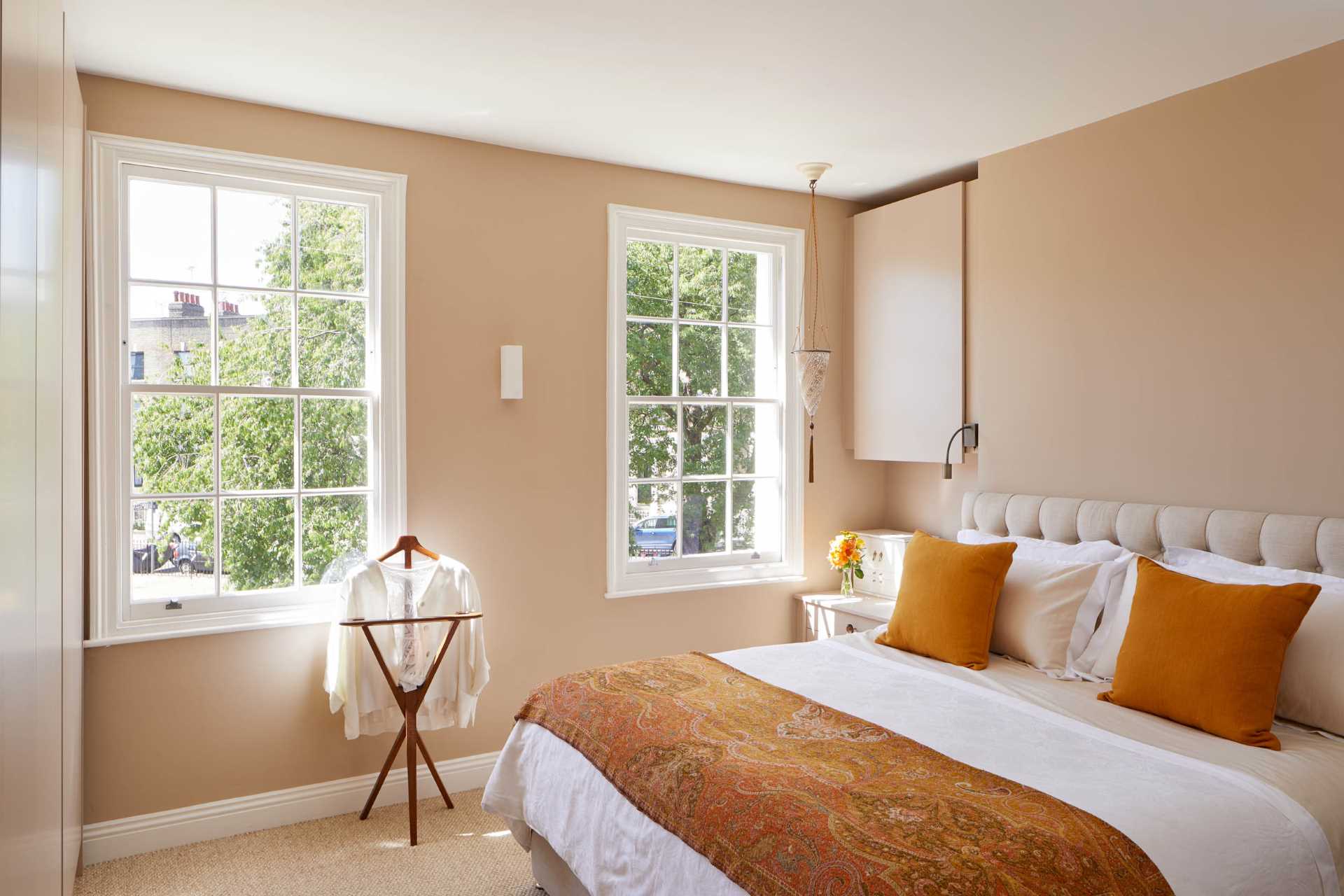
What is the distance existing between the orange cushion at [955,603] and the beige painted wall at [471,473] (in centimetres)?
137

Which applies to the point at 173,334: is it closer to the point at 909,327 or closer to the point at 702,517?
the point at 702,517

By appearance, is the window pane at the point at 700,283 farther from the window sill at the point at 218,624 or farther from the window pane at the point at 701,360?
the window sill at the point at 218,624

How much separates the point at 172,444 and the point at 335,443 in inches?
22.8

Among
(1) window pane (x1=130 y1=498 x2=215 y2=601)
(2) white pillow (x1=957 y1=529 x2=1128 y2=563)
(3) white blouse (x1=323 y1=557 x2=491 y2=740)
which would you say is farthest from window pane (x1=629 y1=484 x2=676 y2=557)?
(1) window pane (x1=130 y1=498 x2=215 y2=601)

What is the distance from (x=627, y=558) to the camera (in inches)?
172

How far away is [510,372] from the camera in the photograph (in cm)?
391

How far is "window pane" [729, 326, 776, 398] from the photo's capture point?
4.68 m

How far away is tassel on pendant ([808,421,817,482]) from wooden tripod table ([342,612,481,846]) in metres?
1.81

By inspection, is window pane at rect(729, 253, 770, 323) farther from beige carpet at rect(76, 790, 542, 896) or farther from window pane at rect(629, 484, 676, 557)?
beige carpet at rect(76, 790, 542, 896)

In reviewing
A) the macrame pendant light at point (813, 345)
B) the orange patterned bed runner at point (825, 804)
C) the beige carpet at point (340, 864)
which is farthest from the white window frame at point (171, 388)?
the macrame pendant light at point (813, 345)

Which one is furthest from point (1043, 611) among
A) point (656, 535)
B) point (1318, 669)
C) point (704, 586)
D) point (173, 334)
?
point (173, 334)

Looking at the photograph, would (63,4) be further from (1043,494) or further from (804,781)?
(1043,494)

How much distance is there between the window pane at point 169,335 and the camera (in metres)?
3.34

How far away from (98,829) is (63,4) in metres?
2.71
